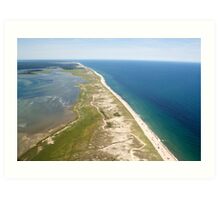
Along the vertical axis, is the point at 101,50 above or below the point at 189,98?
above

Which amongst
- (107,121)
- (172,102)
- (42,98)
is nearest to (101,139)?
(107,121)

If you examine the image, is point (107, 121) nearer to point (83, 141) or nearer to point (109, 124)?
point (109, 124)

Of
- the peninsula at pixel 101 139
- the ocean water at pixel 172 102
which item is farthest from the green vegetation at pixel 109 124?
the ocean water at pixel 172 102

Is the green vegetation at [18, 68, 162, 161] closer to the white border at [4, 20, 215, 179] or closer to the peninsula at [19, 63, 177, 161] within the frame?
the peninsula at [19, 63, 177, 161]
